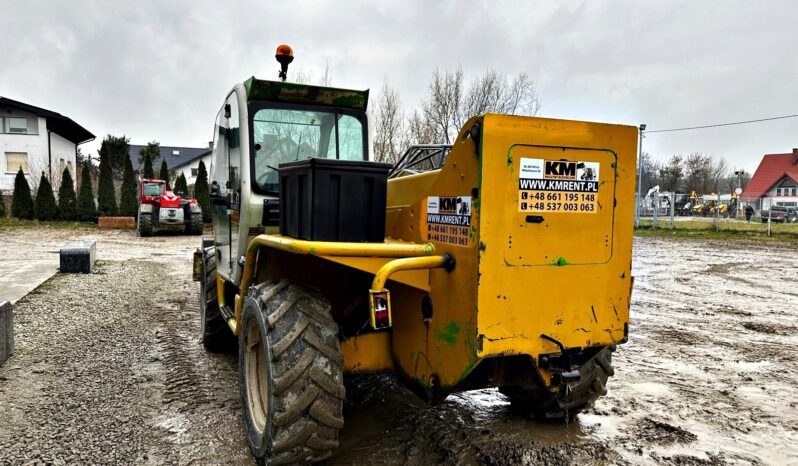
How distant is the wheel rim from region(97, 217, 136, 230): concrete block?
2475 centimetres

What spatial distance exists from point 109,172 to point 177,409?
26.9 meters

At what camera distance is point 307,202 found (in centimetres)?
306

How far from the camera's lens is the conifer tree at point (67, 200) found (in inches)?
1042

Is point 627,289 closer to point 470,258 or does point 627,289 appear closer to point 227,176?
point 470,258

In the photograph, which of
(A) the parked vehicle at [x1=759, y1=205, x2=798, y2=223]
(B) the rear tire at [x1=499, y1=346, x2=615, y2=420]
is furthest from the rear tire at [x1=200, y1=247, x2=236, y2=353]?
(A) the parked vehicle at [x1=759, y1=205, x2=798, y2=223]

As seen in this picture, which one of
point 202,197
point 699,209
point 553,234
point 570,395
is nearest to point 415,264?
point 553,234

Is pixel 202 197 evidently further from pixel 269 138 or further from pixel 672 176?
pixel 672 176

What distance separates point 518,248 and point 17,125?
38.0 meters

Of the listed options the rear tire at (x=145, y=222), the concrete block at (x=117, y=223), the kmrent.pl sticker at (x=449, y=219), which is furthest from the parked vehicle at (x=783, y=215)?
the kmrent.pl sticker at (x=449, y=219)

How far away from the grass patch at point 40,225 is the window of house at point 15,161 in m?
8.82

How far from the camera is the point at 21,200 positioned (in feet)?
85.4

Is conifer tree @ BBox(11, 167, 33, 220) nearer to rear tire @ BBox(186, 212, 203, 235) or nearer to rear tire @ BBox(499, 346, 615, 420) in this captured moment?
rear tire @ BBox(186, 212, 203, 235)

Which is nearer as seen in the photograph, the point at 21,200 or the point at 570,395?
the point at 570,395

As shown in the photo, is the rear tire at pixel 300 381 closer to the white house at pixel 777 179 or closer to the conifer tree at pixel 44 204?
the conifer tree at pixel 44 204
